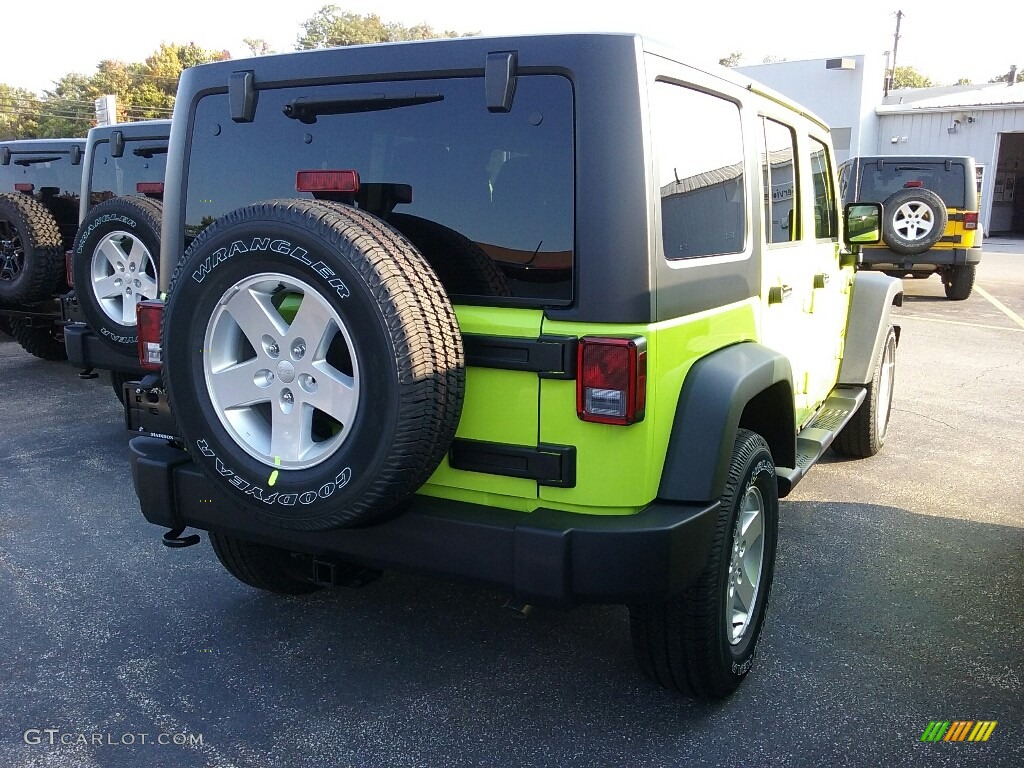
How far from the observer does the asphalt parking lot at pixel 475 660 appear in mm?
2744

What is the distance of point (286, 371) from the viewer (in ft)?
8.26

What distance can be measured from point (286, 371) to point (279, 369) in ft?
0.08

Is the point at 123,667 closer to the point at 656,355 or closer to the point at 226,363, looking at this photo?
the point at 226,363

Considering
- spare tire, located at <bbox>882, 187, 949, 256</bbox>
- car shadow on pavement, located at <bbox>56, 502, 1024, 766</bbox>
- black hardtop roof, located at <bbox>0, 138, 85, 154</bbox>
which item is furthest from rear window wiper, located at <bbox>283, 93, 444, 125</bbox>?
spare tire, located at <bbox>882, 187, 949, 256</bbox>

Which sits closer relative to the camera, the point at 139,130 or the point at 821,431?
the point at 821,431

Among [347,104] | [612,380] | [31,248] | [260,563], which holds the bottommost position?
[260,563]

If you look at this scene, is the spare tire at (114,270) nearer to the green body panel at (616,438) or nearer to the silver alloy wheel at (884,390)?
the green body panel at (616,438)

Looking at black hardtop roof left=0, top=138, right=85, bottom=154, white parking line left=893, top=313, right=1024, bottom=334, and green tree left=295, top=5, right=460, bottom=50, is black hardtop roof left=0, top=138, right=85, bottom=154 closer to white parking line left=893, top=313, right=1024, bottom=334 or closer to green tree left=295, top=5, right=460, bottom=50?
white parking line left=893, top=313, right=1024, bottom=334

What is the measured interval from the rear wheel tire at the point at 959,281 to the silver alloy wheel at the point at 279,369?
1282cm

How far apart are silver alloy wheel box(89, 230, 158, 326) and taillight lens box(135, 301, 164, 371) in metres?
2.43

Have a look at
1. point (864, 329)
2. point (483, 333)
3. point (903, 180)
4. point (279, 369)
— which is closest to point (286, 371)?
point (279, 369)

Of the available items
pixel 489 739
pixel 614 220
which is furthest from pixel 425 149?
pixel 489 739

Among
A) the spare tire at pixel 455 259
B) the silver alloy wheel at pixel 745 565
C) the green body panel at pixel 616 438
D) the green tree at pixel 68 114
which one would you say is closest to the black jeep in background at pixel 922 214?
the silver alloy wheel at pixel 745 565

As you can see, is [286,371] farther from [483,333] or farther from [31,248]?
[31,248]
